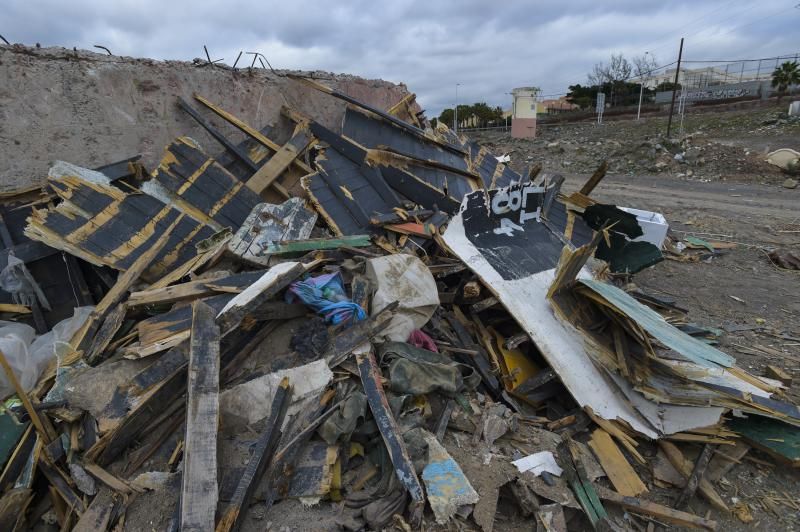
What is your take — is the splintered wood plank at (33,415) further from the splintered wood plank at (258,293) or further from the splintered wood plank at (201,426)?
the splintered wood plank at (258,293)

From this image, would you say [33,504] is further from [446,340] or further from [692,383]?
[692,383]

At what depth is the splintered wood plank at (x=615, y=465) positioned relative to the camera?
Answer: 3094 millimetres

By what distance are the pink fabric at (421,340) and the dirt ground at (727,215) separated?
2009mm

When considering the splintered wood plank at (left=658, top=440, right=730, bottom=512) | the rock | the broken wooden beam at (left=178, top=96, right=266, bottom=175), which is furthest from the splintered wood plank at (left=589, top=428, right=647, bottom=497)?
the broken wooden beam at (left=178, top=96, right=266, bottom=175)

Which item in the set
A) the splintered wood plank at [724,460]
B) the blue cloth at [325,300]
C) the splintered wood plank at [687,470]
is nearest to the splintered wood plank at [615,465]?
the splintered wood plank at [687,470]

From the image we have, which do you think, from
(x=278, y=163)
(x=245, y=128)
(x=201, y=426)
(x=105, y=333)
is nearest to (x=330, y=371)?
(x=201, y=426)

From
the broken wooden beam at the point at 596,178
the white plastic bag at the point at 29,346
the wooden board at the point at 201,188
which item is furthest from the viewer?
the broken wooden beam at the point at 596,178

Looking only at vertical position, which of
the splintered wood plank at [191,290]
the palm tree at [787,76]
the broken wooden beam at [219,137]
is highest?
the palm tree at [787,76]

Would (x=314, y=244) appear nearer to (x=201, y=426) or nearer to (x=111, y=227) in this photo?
(x=111, y=227)

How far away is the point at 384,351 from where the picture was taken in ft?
11.3

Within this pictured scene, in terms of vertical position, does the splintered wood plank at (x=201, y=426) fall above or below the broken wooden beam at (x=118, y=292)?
below

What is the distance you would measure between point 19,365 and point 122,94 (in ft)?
11.6

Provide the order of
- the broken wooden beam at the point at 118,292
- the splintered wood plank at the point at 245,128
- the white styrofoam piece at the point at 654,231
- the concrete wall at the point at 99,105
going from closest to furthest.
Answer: the broken wooden beam at the point at 118,292 → the concrete wall at the point at 99,105 → the splintered wood plank at the point at 245,128 → the white styrofoam piece at the point at 654,231

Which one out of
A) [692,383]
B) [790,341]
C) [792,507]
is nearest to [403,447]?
[692,383]
